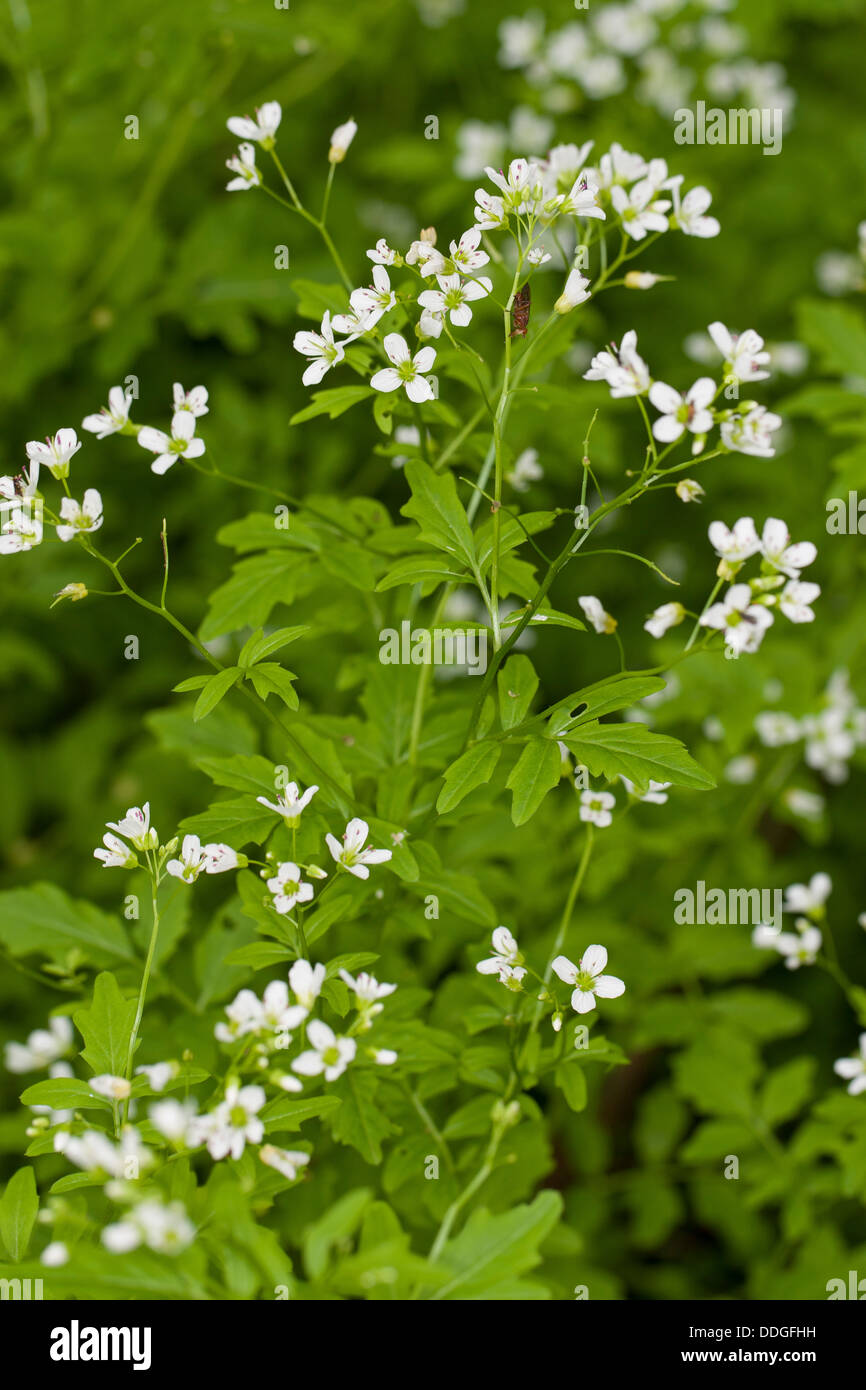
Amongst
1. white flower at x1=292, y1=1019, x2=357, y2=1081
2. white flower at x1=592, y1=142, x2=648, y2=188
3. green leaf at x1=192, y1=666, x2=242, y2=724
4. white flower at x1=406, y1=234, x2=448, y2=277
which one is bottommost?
white flower at x1=292, y1=1019, x2=357, y2=1081

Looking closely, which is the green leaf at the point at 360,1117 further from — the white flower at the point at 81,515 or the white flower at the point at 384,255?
the white flower at the point at 384,255

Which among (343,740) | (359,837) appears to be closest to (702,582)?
(343,740)

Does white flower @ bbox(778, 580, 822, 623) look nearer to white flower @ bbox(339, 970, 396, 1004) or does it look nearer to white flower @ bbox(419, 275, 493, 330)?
white flower @ bbox(419, 275, 493, 330)

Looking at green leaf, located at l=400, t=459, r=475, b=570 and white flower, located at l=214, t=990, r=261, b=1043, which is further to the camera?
green leaf, located at l=400, t=459, r=475, b=570

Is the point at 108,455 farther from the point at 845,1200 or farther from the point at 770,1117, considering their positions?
the point at 845,1200

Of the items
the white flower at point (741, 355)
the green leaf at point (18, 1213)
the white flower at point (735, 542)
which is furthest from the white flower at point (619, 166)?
the green leaf at point (18, 1213)

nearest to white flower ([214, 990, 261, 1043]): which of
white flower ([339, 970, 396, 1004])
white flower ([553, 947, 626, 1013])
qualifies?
white flower ([339, 970, 396, 1004])

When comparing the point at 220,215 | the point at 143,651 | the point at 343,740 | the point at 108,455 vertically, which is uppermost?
the point at 220,215
